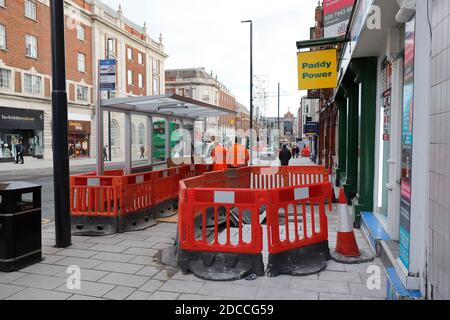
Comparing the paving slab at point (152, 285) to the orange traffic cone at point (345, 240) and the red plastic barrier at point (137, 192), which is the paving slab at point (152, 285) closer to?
the orange traffic cone at point (345, 240)

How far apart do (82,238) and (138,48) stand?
155ft

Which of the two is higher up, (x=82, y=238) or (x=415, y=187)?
(x=415, y=187)

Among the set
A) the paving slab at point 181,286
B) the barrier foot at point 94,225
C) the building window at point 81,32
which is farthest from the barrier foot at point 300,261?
the building window at point 81,32

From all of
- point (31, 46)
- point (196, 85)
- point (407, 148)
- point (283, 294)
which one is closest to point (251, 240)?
point (283, 294)

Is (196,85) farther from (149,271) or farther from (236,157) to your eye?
(149,271)

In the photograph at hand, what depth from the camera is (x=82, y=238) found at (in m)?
6.66

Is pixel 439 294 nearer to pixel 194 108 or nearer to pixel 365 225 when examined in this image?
pixel 365 225

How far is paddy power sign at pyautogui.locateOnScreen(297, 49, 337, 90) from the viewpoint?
28.4 ft

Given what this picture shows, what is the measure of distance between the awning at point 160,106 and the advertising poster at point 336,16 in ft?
13.7

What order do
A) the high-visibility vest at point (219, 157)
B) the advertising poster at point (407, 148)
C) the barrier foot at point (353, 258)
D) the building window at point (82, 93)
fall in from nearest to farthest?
the advertising poster at point (407, 148) < the barrier foot at point (353, 258) < the high-visibility vest at point (219, 157) < the building window at point (82, 93)

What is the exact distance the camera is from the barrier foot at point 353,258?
509 centimetres

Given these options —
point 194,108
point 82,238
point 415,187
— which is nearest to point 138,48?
point 194,108

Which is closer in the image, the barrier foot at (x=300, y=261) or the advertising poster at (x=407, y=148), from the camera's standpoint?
the advertising poster at (x=407, y=148)
